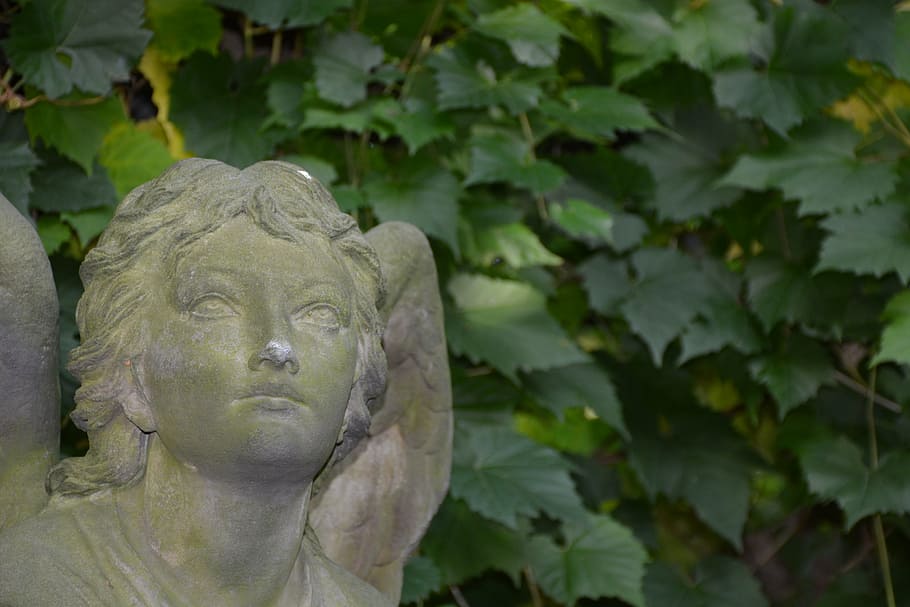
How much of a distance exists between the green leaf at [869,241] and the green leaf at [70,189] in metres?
1.08

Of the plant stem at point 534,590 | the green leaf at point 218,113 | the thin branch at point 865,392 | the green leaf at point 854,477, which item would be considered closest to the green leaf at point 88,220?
the green leaf at point 218,113

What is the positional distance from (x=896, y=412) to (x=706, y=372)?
0.36 metres

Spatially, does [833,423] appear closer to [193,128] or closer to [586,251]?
[586,251]

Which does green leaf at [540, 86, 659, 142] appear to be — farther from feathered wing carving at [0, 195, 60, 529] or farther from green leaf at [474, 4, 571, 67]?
feathered wing carving at [0, 195, 60, 529]

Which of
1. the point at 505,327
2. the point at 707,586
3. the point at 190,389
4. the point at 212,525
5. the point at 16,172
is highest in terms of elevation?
the point at 190,389

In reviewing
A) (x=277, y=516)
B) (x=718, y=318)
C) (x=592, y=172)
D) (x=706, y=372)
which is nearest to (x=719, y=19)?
(x=592, y=172)

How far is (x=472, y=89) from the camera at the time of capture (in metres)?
1.95

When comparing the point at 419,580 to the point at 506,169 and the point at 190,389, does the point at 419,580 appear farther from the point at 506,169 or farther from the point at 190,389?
the point at 190,389

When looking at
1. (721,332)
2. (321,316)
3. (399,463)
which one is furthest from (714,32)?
(321,316)

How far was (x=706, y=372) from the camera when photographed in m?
2.47

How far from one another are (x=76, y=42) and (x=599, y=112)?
827mm

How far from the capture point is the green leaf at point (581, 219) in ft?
6.55

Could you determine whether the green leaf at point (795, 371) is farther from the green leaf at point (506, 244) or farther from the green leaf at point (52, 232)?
the green leaf at point (52, 232)

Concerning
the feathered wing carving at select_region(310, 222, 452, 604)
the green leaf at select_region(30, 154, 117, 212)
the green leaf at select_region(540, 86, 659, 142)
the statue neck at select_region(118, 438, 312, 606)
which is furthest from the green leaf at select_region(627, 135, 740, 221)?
the statue neck at select_region(118, 438, 312, 606)
